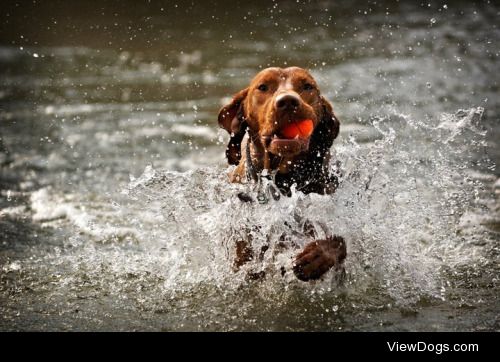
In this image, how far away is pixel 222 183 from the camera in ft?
15.2

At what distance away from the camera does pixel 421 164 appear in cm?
620

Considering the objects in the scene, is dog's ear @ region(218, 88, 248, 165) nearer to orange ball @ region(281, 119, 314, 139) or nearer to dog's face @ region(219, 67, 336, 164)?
dog's face @ region(219, 67, 336, 164)

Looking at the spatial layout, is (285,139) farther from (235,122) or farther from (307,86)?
(235,122)

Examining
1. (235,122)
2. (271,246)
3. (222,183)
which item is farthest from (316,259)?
(235,122)

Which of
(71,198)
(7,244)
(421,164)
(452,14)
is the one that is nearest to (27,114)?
(71,198)

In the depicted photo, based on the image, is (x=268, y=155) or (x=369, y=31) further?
(x=369, y=31)

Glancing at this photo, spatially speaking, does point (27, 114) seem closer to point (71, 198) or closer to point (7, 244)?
point (71, 198)

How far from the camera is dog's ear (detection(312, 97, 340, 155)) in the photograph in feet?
14.3

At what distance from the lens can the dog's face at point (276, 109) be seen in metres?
3.99

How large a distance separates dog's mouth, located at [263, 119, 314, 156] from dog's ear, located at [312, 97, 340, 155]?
233 millimetres

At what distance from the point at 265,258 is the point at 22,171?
3.40 metres
